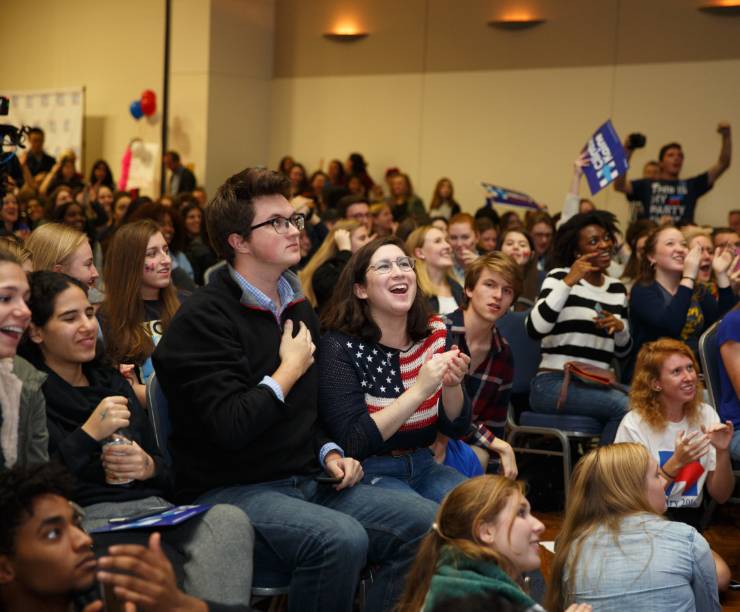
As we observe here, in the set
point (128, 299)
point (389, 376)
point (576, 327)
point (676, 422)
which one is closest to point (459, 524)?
point (389, 376)

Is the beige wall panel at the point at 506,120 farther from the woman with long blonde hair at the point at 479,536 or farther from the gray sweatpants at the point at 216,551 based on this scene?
the gray sweatpants at the point at 216,551

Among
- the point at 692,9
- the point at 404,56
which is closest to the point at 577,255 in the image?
the point at 692,9

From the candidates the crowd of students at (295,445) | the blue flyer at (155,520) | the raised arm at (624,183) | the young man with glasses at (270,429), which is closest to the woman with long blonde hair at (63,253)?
the crowd of students at (295,445)

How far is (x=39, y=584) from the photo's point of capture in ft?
6.49

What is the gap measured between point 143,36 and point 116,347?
1064 centimetres

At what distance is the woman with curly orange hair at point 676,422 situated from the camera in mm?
3855

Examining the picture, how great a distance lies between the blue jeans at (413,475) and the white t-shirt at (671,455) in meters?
1.06

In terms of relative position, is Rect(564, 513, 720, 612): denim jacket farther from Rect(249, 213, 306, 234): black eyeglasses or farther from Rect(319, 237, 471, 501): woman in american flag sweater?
Rect(249, 213, 306, 234): black eyeglasses

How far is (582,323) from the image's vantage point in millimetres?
4770

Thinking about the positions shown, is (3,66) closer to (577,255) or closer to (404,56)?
(404,56)

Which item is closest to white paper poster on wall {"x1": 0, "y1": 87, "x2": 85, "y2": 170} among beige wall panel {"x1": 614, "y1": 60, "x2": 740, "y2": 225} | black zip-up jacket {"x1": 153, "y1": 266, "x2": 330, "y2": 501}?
beige wall panel {"x1": 614, "y1": 60, "x2": 740, "y2": 225}

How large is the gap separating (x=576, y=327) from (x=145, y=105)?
9.61m

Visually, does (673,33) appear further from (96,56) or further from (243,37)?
(96,56)

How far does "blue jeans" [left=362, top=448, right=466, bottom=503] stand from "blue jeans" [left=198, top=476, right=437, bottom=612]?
193 mm
